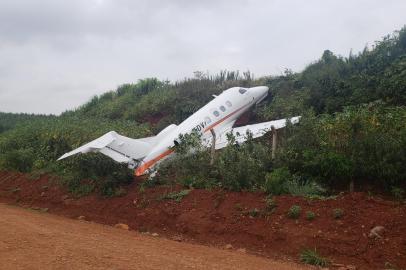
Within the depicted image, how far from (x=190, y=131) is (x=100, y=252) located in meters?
12.0

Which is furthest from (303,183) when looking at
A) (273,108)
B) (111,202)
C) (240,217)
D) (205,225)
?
(273,108)

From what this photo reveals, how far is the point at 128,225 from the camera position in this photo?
504 inches

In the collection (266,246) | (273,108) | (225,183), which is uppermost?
(273,108)

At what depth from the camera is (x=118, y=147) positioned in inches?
639

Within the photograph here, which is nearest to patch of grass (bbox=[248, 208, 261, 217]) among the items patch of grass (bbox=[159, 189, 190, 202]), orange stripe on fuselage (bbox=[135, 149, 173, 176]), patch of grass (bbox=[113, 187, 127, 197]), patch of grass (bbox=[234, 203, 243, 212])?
patch of grass (bbox=[234, 203, 243, 212])

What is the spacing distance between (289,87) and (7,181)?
16260mm

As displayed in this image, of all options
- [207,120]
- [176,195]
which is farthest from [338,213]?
[207,120]

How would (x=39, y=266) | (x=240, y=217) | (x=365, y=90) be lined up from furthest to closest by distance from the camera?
1. (x=365, y=90)
2. (x=240, y=217)
3. (x=39, y=266)

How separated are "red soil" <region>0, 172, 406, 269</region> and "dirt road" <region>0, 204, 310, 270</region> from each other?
0.84 meters

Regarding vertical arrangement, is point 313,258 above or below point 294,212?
below

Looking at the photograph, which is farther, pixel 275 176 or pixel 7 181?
pixel 7 181

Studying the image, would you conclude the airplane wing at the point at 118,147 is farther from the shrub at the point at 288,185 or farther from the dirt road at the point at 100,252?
the shrub at the point at 288,185

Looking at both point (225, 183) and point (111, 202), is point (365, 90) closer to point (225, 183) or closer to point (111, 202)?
point (225, 183)

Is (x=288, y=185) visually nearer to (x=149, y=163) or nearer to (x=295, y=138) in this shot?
(x=295, y=138)
